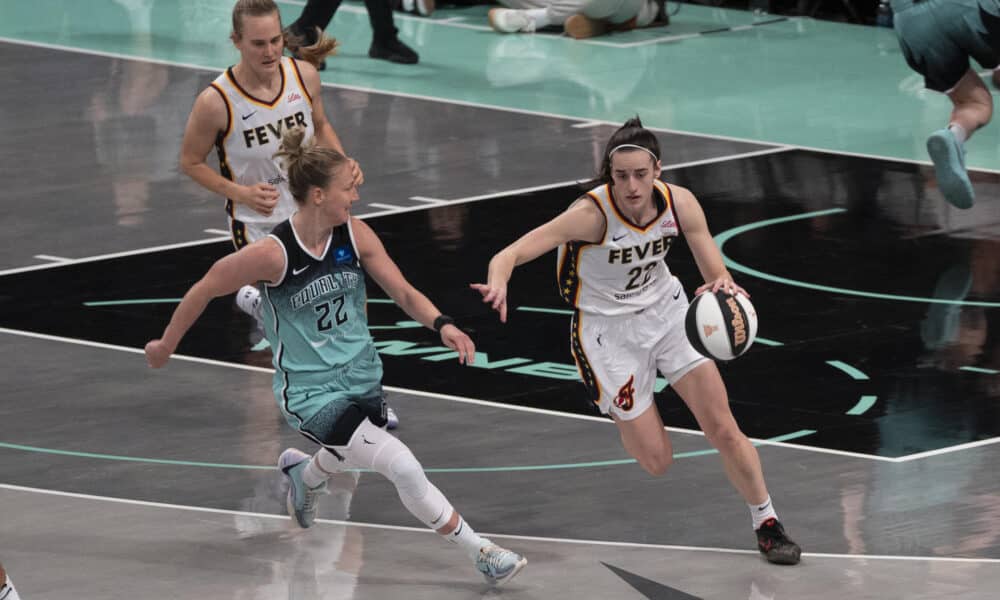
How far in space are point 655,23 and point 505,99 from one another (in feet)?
15.3

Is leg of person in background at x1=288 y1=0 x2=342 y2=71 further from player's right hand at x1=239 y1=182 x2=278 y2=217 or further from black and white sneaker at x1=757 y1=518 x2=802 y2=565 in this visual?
black and white sneaker at x1=757 y1=518 x2=802 y2=565

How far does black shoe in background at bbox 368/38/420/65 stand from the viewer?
2036 cm

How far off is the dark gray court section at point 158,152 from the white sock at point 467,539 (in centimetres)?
610

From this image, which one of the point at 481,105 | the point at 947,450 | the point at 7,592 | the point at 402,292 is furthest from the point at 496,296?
the point at 481,105

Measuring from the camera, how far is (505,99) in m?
18.5

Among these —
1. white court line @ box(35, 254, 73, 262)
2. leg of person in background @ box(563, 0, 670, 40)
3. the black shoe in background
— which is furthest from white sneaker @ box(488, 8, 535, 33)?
white court line @ box(35, 254, 73, 262)

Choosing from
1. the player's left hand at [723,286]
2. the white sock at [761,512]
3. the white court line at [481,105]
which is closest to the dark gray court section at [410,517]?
the white sock at [761,512]

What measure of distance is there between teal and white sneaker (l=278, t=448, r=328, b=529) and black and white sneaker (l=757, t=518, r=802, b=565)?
A: 1753mm

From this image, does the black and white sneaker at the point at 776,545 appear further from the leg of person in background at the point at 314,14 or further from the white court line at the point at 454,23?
the white court line at the point at 454,23

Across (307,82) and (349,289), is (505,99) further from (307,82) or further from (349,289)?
(349,289)

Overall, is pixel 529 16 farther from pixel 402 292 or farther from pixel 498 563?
pixel 498 563

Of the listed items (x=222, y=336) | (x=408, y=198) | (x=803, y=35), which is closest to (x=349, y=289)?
(x=222, y=336)

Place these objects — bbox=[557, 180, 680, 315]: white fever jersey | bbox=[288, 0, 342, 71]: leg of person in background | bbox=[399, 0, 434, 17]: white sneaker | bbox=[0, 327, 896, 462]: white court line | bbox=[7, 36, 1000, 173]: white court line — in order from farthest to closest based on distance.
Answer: bbox=[399, 0, 434, 17]: white sneaker → bbox=[288, 0, 342, 71]: leg of person in background → bbox=[7, 36, 1000, 173]: white court line → bbox=[0, 327, 896, 462]: white court line → bbox=[557, 180, 680, 315]: white fever jersey

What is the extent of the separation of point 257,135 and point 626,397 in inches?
114
